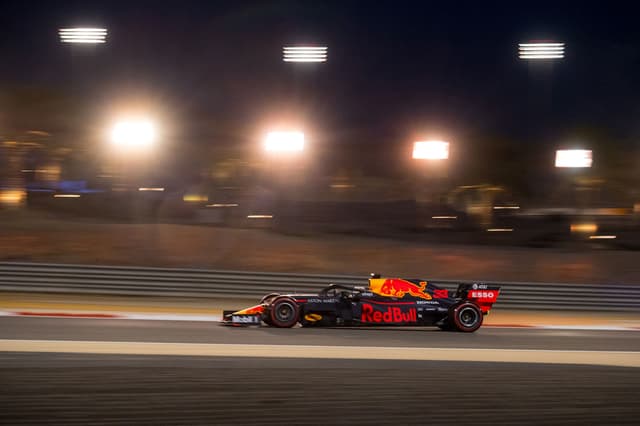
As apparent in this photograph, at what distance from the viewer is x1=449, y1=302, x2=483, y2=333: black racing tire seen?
12.6m

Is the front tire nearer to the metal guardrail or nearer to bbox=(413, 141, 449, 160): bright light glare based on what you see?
the metal guardrail

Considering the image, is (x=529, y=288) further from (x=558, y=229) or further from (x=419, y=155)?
(x=419, y=155)

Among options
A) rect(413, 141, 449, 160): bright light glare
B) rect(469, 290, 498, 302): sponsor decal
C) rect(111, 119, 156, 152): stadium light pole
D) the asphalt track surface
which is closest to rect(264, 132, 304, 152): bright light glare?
rect(111, 119, 156, 152): stadium light pole

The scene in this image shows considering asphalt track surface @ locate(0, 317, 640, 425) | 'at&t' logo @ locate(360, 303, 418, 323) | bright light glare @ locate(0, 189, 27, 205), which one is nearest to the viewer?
asphalt track surface @ locate(0, 317, 640, 425)

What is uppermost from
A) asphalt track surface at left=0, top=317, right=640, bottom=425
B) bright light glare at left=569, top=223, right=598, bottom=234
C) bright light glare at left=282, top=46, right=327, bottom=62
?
bright light glare at left=282, top=46, right=327, bottom=62

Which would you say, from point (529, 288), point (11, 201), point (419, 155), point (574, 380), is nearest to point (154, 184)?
point (11, 201)

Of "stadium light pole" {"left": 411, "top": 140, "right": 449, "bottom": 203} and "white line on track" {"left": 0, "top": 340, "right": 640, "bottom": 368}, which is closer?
"white line on track" {"left": 0, "top": 340, "right": 640, "bottom": 368}

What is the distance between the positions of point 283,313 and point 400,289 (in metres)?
2.11

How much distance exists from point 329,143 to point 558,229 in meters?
15.1

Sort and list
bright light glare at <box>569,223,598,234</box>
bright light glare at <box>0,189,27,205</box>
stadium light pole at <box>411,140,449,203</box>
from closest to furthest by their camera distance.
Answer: bright light glare at <box>0,189,27,205</box>, bright light glare at <box>569,223,598,234</box>, stadium light pole at <box>411,140,449,203</box>

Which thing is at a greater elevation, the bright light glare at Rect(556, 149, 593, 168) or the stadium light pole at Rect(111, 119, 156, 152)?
the bright light glare at Rect(556, 149, 593, 168)

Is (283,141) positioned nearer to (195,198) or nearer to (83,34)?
(195,198)

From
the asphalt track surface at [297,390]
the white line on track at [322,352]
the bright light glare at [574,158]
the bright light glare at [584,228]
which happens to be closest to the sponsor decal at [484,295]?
the white line on track at [322,352]

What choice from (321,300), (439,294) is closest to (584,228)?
(439,294)
